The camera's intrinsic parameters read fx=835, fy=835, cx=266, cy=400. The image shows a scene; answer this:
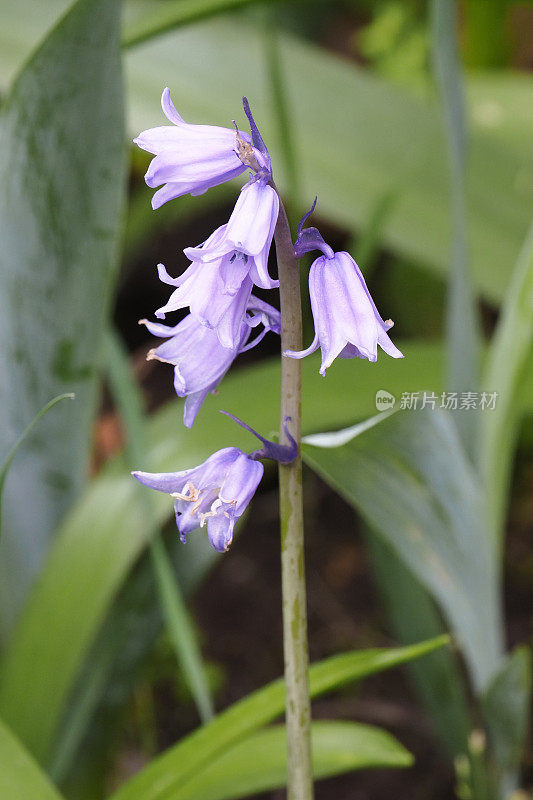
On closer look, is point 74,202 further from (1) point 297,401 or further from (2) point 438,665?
(2) point 438,665

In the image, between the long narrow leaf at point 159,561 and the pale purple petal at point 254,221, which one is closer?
the pale purple petal at point 254,221

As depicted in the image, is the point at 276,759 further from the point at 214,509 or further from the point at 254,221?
the point at 254,221

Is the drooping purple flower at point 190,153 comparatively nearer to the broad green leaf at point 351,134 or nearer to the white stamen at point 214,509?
the white stamen at point 214,509

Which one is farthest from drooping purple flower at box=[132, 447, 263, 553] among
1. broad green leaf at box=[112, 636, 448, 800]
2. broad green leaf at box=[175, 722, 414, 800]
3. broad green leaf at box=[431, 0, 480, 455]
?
broad green leaf at box=[431, 0, 480, 455]

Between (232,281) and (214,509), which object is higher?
(232,281)

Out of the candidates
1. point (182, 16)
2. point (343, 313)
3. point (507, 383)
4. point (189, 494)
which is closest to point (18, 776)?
point (189, 494)

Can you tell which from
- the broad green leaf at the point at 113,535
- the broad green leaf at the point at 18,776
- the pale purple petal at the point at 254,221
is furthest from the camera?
the broad green leaf at the point at 113,535

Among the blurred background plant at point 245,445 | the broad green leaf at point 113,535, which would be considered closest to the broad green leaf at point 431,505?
the blurred background plant at point 245,445
